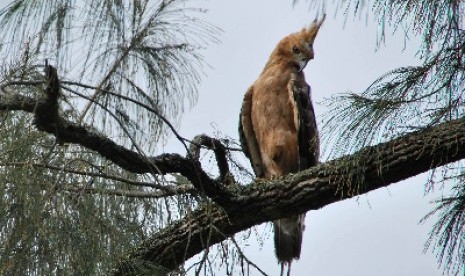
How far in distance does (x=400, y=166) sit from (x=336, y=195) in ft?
1.10

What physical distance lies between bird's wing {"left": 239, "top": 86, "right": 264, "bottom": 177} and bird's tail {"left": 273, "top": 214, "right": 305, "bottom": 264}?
0.50m

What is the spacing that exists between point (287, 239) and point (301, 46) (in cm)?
144

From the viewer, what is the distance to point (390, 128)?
324cm

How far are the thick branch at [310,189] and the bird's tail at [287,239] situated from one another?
0.84 meters

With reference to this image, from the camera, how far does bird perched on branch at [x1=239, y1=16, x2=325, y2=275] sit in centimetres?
509

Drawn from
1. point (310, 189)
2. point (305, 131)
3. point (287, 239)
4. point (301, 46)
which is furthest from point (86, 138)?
point (301, 46)

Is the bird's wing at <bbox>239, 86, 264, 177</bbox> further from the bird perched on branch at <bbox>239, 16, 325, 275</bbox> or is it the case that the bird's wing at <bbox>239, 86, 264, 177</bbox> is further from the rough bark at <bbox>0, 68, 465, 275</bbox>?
the rough bark at <bbox>0, 68, 465, 275</bbox>

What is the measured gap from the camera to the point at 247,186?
12.9 ft

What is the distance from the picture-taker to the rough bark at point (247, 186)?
3334mm

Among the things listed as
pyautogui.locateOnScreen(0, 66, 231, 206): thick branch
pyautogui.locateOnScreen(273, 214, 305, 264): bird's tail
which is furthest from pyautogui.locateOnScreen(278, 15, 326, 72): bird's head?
pyautogui.locateOnScreen(0, 66, 231, 206): thick branch

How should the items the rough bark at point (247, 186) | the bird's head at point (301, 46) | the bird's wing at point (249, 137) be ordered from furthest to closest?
the bird's head at point (301, 46)
the bird's wing at point (249, 137)
the rough bark at point (247, 186)

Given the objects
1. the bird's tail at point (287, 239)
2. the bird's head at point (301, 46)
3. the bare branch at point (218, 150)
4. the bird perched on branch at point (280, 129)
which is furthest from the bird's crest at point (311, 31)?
the bare branch at point (218, 150)

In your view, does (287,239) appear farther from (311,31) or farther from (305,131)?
(311,31)

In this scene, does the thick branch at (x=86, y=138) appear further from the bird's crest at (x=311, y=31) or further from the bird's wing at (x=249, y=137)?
the bird's crest at (x=311, y=31)
